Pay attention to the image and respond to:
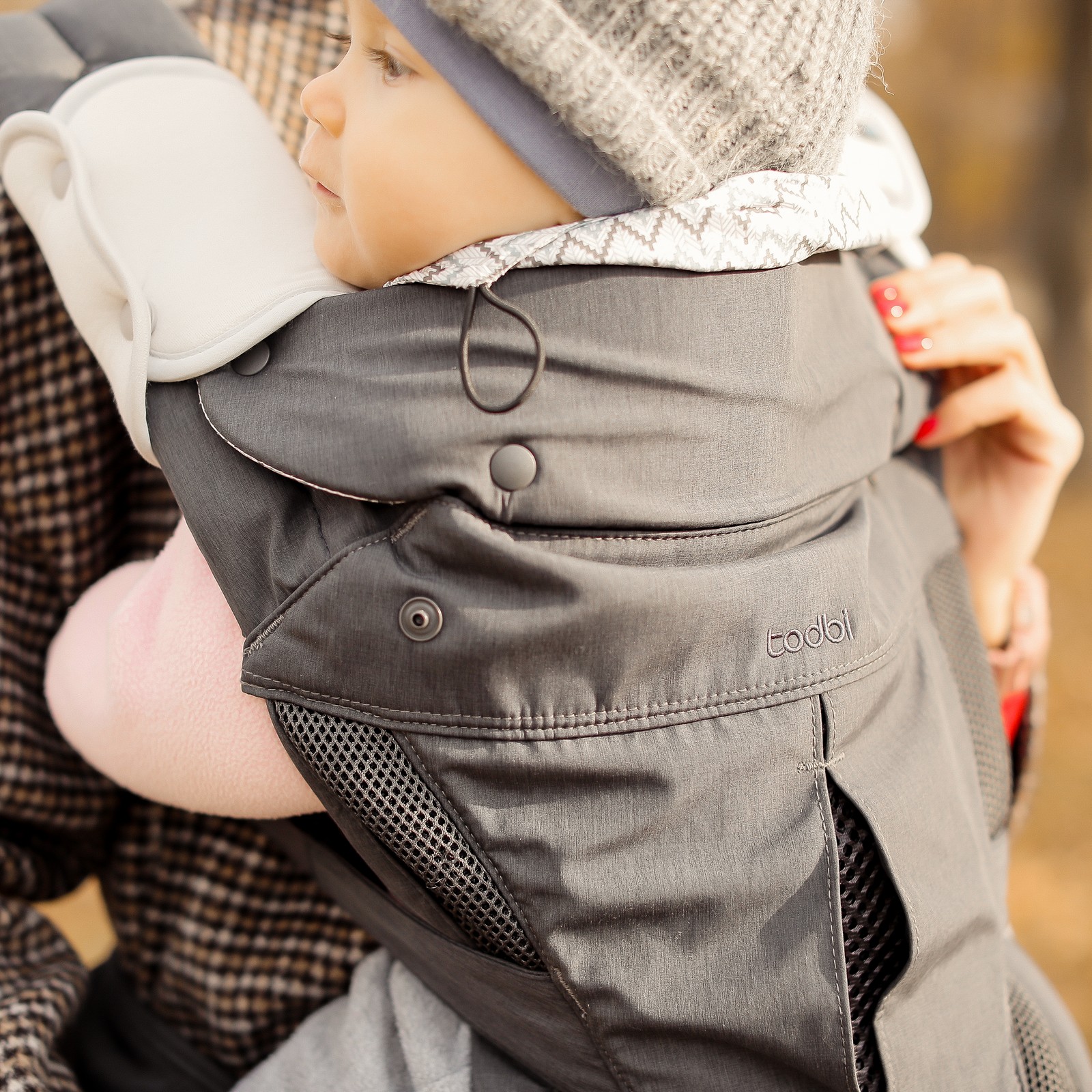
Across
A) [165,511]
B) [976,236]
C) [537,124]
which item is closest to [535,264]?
[537,124]

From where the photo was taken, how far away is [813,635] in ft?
2.63

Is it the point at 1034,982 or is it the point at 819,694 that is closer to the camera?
the point at 819,694

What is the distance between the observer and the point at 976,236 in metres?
4.93

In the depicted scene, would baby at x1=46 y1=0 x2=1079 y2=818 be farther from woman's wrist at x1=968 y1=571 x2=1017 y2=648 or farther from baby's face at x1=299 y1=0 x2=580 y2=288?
woman's wrist at x1=968 y1=571 x2=1017 y2=648

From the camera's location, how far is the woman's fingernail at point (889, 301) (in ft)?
3.66

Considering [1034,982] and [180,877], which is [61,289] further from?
[1034,982]

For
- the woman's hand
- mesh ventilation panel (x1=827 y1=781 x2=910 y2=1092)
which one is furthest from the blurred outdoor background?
mesh ventilation panel (x1=827 y1=781 x2=910 y2=1092)

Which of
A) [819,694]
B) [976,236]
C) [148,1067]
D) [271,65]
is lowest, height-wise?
[976,236]

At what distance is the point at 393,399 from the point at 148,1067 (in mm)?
823

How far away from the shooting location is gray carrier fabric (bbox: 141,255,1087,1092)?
28.9 inches

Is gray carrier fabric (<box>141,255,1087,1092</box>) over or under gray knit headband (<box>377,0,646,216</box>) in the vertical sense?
under

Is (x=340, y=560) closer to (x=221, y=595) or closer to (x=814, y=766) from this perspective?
(x=221, y=595)

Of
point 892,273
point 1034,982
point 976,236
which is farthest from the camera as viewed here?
point 976,236

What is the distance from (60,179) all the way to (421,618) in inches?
20.4
